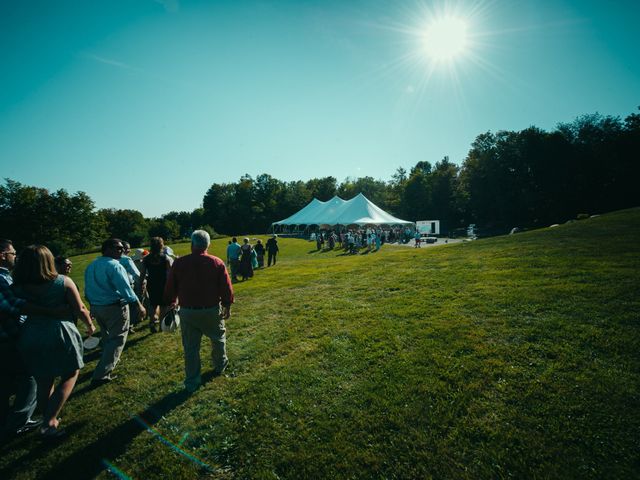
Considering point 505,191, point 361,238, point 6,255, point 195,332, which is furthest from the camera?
point 505,191

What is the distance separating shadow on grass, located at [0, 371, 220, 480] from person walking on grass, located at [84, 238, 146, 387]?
1042 mm

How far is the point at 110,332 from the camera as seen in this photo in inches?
159

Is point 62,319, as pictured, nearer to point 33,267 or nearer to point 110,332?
point 33,267

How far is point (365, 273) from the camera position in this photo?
32.7 feet

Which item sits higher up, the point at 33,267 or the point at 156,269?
the point at 33,267

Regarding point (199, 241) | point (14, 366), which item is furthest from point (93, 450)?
point (199, 241)

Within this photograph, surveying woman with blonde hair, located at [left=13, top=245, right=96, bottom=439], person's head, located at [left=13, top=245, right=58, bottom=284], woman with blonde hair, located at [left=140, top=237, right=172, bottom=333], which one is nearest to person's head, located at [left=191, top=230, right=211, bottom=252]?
woman with blonde hair, located at [left=13, top=245, right=96, bottom=439]

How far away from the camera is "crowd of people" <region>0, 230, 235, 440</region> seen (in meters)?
2.75

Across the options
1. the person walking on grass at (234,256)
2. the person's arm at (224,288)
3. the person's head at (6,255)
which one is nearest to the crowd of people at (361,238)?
the person walking on grass at (234,256)

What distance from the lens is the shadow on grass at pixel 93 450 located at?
2.50 metres

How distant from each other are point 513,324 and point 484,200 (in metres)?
46.0

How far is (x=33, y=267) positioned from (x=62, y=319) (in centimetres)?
61

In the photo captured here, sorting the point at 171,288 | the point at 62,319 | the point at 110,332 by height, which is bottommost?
the point at 110,332

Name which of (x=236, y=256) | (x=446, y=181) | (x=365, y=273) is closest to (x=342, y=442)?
(x=365, y=273)
